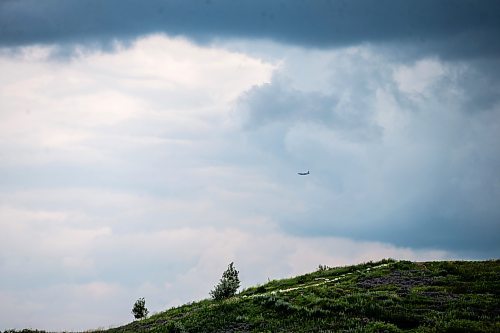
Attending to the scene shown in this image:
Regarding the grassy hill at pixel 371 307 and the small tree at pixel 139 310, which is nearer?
the grassy hill at pixel 371 307

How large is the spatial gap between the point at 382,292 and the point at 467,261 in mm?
14313

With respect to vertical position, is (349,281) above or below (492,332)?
above

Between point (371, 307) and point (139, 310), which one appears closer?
point (371, 307)

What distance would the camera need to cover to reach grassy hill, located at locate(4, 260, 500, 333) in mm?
27469

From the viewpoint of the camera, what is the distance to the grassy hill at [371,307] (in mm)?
27469

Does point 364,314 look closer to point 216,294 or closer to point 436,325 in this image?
point 436,325

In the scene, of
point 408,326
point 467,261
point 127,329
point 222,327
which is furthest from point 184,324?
point 467,261

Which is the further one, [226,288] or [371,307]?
[226,288]

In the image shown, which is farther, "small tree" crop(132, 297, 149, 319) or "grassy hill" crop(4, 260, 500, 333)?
"small tree" crop(132, 297, 149, 319)

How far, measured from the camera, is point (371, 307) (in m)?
29.8

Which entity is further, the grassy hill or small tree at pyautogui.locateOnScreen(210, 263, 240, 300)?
small tree at pyautogui.locateOnScreen(210, 263, 240, 300)

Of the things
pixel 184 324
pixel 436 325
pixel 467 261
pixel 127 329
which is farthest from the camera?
pixel 467 261

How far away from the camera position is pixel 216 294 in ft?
136

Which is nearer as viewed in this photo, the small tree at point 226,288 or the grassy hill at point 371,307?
the grassy hill at point 371,307
